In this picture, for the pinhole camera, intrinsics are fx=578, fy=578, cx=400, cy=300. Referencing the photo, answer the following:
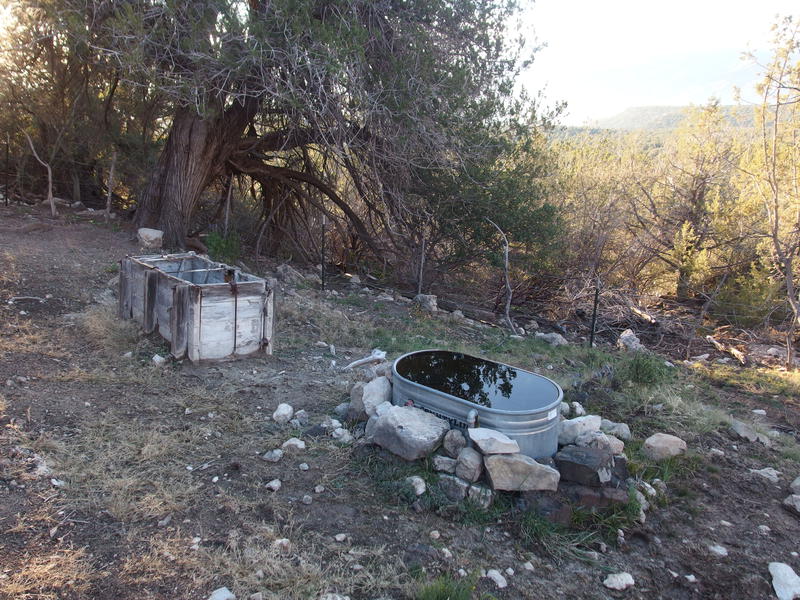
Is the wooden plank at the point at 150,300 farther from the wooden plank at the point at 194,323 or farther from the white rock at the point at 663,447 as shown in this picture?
the white rock at the point at 663,447

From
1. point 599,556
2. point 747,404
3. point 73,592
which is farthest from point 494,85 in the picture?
point 73,592

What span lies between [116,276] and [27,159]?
22.7 ft

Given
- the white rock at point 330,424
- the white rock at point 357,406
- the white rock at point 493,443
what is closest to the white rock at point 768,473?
the white rock at point 493,443

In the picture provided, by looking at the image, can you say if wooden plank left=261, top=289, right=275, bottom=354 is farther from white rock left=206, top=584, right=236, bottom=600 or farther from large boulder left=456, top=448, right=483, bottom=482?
white rock left=206, top=584, right=236, bottom=600

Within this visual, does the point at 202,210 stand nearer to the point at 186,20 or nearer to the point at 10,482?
the point at 186,20

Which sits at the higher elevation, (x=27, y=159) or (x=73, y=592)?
(x=27, y=159)

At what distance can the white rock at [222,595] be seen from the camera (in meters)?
2.64

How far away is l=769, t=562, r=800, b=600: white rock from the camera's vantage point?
3.06 meters

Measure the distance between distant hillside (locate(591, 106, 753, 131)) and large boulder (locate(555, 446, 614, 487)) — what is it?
9.29 meters

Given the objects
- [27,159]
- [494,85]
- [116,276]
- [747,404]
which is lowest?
[747,404]

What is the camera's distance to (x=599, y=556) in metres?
3.30

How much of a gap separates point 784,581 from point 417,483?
2.08 m

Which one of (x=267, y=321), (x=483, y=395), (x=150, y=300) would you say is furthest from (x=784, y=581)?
(x=150, y=300)

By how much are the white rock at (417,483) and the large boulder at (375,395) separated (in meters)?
0.81
